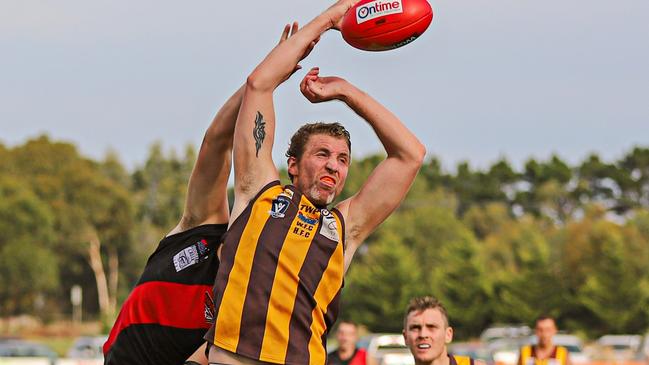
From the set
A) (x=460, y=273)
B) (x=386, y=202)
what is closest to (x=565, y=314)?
(x=460, y=273)

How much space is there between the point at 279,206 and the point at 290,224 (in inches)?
4.1

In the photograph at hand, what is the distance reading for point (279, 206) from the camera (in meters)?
5.79

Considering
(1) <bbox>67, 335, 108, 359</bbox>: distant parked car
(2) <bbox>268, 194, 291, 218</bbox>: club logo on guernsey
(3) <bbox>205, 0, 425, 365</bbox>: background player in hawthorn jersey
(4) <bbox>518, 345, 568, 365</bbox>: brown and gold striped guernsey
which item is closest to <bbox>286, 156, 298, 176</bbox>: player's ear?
(3) <bbox>205, 0, 425, 365</bbox>: background player in hawthorn jersey

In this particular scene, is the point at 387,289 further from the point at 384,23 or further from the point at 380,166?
the point at 384,23

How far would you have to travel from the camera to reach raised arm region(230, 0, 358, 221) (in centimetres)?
584

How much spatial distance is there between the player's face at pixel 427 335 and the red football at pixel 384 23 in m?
2.49

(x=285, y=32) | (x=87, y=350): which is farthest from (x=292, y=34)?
(x=87, y=350)

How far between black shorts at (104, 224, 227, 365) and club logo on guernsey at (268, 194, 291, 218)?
Answer: 834mm

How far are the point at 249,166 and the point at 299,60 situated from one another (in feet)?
2.06

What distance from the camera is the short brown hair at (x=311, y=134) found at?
598 cm

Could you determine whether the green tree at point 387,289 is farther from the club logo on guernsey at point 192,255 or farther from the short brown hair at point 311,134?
the short brown hair at point 311,134

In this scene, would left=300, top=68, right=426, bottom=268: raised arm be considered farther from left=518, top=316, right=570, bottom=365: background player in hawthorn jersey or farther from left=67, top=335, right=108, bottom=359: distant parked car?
left=67, top=335, right=108, bottom=359: distant parked car

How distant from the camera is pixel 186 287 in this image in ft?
21.2

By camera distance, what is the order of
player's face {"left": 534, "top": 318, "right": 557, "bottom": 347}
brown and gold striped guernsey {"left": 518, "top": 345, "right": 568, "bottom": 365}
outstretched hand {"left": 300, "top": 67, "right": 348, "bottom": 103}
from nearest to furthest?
outstretched hand {"left": 300, "top": 67, "right": 348, "bottom": 103} → brown and gold striped guernsey {"left": 518, "top": 345, "right": 568, "bottom": 365} → player's face {"left": 534, "top": 318, "right": 557, "bottom": 347}
